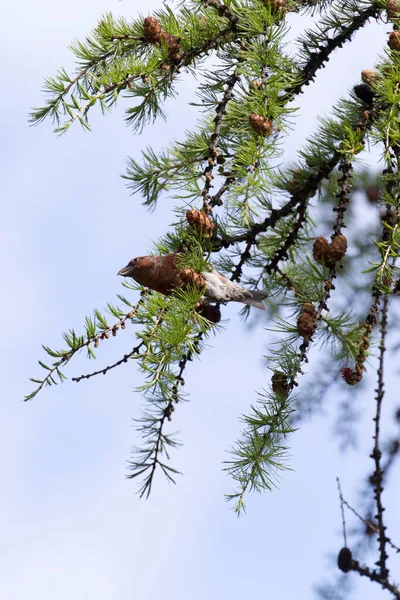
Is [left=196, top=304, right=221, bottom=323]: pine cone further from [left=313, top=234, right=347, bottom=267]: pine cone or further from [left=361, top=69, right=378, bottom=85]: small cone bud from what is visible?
[left=361, top=69, right=378, bottom=85]: small cone bud

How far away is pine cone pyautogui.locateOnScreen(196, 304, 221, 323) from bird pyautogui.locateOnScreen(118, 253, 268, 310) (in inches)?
0.8

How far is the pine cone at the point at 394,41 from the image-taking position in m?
2.04

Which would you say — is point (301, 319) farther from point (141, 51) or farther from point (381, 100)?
point (141, 51)

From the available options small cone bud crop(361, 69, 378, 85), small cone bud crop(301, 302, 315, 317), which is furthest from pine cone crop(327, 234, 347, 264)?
small cone bud crop(361, 69, 378, 85)

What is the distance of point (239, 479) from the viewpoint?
1803 millimetres

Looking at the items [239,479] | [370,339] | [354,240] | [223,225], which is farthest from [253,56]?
[354,240]

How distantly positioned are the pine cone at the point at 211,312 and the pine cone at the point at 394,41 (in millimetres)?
768

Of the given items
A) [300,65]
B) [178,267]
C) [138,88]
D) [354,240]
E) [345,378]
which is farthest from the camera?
[354,240]

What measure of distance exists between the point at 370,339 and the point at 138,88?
2.61 ft

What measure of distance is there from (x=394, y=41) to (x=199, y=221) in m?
0.72

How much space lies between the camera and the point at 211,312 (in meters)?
1.87

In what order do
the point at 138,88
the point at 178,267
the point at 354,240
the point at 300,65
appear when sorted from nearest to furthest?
1. the point at 178,267
2. the point at 138,88
3. the point at 300,65
4. the point at 354,240

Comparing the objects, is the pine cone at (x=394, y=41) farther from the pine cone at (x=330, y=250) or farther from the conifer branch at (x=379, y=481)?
the conifer branch at (x=379, y=481)

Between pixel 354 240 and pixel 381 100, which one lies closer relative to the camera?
pixel 381 100
